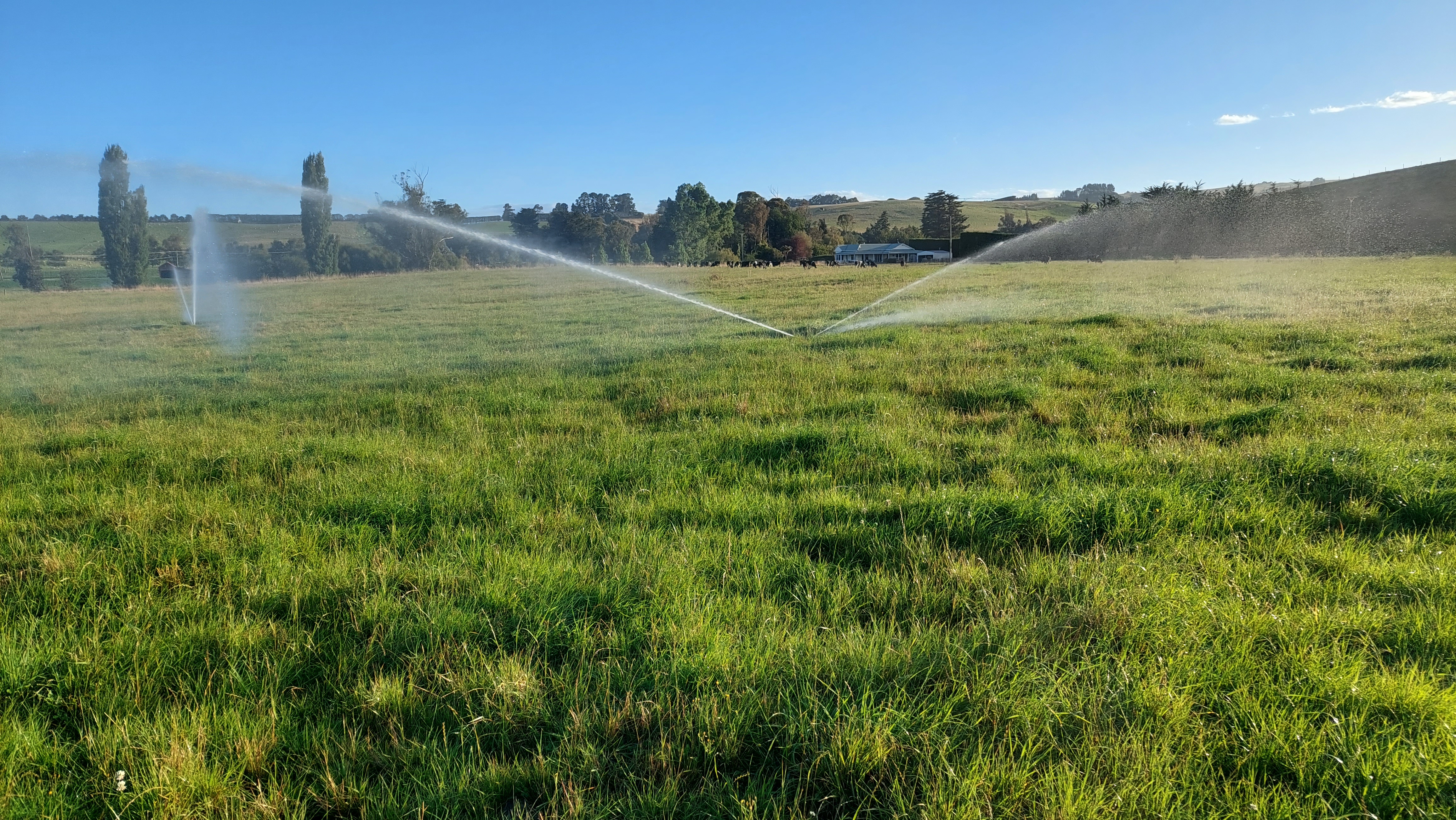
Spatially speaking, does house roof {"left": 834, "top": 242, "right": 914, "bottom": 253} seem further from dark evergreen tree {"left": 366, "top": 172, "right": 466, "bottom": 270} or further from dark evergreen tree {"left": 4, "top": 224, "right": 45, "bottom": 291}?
dark evergreen tree {"left": 4, "top": 224, "right": 45, "bottom": 291}

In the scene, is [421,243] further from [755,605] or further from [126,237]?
[755,605]

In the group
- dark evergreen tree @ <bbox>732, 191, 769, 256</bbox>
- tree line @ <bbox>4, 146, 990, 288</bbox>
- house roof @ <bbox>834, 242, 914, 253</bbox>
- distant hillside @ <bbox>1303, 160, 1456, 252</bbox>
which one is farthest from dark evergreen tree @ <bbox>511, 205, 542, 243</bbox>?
distant hillside @ <bbox>1303, 160, 1456, 252</bbox>

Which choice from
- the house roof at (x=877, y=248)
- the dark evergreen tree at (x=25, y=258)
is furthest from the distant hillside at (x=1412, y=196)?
the dark evergreen tree at (x=25, y=258)

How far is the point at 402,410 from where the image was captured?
1042cm

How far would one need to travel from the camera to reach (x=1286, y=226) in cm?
7812

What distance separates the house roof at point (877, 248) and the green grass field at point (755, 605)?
12003 cm

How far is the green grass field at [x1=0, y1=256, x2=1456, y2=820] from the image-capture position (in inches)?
107

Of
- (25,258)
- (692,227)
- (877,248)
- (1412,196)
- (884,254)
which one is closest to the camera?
(25,258)

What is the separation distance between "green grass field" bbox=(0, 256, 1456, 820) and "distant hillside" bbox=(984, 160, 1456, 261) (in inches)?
2097

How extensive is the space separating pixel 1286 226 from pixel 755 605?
99874mm

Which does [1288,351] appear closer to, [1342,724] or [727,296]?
[1342,724]

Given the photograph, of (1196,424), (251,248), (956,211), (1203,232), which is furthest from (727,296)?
(956,211)

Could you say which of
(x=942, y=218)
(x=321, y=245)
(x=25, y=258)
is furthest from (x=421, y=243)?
(x=942, y=218)

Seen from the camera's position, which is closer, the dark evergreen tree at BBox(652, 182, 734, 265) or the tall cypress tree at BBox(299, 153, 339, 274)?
the tall cypress tree at BBox(299, 153, 339, 274)
